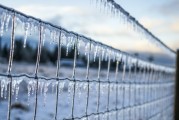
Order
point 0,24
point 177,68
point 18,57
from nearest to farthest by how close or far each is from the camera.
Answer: point 0,24
point 177,68
point 18,57

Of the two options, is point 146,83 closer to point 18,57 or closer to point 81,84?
point 81,84

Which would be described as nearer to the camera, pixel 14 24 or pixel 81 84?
pixel 14 24

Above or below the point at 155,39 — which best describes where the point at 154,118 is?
below

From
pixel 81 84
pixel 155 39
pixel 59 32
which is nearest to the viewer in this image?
pixel 59 32

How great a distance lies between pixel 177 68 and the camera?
5.76 m

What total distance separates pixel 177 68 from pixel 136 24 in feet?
6.82

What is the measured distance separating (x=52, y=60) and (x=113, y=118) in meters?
57.4

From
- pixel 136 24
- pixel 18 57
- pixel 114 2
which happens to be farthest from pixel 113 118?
pixel 18 57

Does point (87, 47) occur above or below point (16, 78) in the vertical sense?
above

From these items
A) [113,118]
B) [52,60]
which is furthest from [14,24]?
[52,60]

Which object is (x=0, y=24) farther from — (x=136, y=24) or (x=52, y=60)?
(x=52, y=60)

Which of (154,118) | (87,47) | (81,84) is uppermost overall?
(87,47)

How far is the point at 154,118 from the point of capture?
19.4 ft

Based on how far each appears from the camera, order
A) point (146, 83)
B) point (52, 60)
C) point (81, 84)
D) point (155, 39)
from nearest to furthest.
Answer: point (81, 84), point (155, 39), point (146, 83), point (52, 60)
